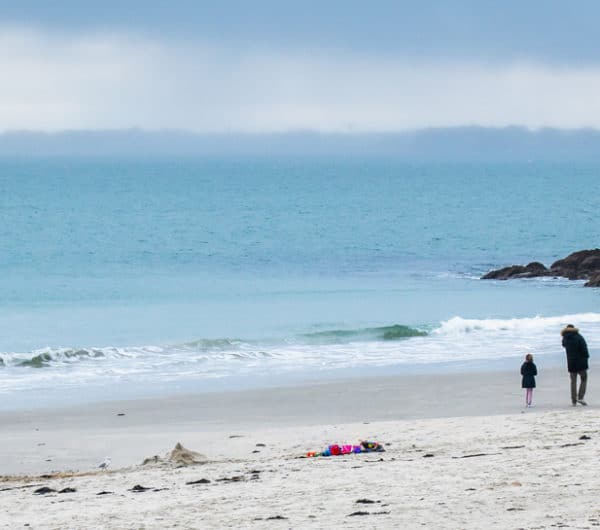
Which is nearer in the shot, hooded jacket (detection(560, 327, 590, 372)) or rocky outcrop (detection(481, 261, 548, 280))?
hooded jacket (detection(560, 327, 590, 372))

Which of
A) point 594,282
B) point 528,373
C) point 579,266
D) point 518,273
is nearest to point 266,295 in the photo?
point 518,273

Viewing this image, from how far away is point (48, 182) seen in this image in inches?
5694

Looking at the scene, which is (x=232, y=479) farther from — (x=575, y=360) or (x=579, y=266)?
(x=579, y=266)

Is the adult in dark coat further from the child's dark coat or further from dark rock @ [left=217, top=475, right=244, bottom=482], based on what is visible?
dark rock @ [left=217, top=475, right=244, bottom=482]

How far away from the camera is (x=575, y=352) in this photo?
18172 millimetres

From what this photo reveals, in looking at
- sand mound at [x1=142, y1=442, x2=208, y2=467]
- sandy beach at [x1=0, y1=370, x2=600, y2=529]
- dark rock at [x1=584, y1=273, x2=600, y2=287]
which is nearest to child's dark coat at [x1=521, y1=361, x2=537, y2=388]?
sandy beach at [x1=0, y1=370, x2=600, y2=529]

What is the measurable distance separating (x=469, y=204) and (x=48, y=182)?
60.3m

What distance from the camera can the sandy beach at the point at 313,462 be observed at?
1056cm

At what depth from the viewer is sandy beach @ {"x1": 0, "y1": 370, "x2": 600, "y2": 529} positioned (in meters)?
10.6

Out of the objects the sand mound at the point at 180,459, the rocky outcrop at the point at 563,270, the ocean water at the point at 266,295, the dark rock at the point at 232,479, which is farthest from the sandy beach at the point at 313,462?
the rocky outcrop at the point at 563,270

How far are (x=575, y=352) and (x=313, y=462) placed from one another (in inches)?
249

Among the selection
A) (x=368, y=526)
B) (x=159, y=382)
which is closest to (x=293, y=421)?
(x=159, y=382)

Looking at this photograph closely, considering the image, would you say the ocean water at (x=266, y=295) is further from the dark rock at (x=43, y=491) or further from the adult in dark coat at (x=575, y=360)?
the dark rock at (x=43, y=491)

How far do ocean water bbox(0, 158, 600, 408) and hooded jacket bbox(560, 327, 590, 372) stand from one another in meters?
6.10
